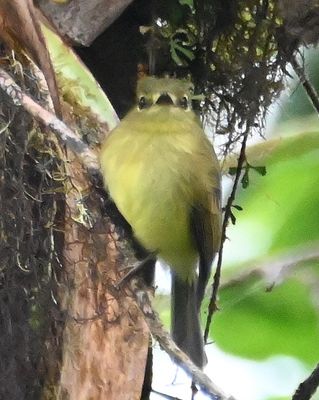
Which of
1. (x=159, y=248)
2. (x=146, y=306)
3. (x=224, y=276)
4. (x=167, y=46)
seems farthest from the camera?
(x=224, y=276)

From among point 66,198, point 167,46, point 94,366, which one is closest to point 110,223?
point 66,198

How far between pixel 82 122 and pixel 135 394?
51cm

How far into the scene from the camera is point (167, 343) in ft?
4.59

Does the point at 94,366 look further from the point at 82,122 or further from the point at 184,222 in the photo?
the point at 82,122

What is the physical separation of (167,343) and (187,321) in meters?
0.50

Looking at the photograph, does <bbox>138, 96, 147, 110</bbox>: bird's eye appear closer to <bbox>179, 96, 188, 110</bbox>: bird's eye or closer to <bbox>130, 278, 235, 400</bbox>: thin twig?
<bbox>179, 96, 188, 110</bbox>: bird's eye

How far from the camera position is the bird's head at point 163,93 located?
1789 millimetres

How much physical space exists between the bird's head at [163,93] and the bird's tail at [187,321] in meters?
0.35

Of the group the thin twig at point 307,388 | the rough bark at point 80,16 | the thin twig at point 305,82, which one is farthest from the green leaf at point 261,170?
the thin twig at point 307,388

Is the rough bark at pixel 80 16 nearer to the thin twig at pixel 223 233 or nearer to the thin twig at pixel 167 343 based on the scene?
the thin twig at pixel 223 233

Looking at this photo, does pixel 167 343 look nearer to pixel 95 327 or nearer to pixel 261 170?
pixel 95 327

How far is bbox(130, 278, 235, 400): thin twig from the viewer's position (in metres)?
1.26

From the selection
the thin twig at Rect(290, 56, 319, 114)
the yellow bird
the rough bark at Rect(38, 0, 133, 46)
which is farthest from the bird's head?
the thin twig at Rect(290, 56, 319, 114)

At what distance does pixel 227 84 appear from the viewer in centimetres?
209
